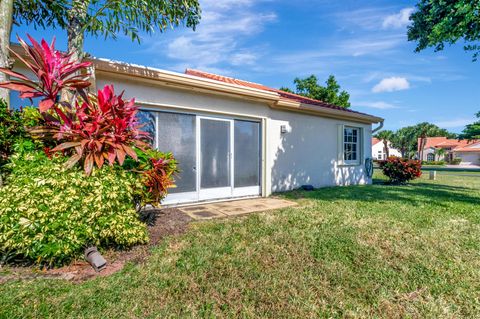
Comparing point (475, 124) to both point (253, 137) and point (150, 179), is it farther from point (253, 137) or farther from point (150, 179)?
point (150, 179)

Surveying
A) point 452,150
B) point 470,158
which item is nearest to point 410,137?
point 452,150

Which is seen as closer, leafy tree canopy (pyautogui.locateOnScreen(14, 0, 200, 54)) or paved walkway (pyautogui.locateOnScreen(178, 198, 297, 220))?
leafy tree canopy (pyautogui.locateOnScreen(14, 0, 200, 54))

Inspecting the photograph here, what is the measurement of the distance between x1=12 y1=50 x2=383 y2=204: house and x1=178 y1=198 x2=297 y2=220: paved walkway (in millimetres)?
441

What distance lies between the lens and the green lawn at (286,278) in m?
2.27

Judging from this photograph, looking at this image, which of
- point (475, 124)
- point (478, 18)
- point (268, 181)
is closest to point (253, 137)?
point (268, 181)

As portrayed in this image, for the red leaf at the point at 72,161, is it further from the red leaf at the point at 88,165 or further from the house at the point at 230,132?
the house at the point at 230,132

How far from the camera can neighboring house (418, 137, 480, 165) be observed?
48031mm

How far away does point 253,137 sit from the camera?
7.68m

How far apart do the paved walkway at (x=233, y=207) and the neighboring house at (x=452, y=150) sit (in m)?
56.1

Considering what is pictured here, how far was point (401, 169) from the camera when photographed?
11.0 m

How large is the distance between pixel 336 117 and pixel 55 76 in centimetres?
957

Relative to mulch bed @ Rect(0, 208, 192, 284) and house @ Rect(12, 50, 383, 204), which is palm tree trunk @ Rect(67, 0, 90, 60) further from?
mulch bed @ Rect(0, 208, 192, 284)

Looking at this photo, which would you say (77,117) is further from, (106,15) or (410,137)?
(410,137)

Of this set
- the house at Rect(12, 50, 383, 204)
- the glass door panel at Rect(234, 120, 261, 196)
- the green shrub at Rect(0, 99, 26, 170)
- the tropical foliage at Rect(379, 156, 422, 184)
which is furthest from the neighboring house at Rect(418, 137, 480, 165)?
the green shrub at Rect(0, 99, 26, 170)
